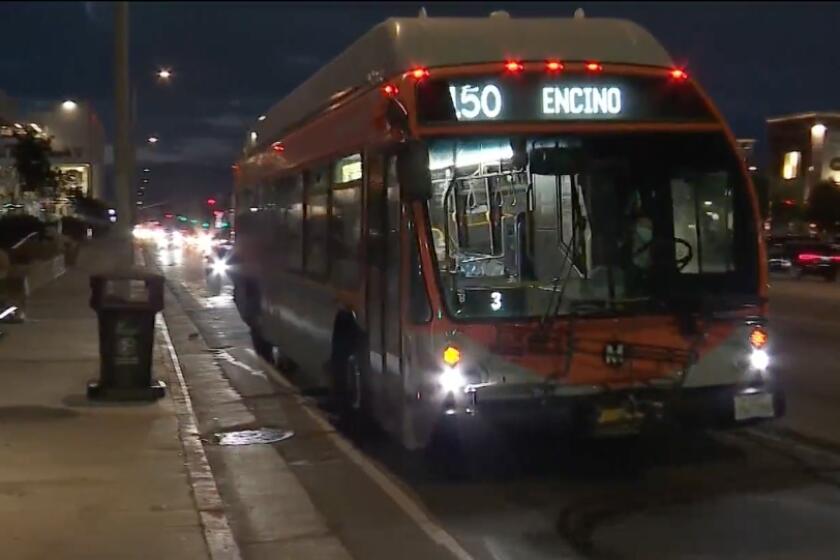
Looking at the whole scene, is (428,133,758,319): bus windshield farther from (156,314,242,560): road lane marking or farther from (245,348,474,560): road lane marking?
(156,314,242,560): road lane marking

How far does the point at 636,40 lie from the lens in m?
9.70

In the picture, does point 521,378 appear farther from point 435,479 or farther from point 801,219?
point 801,219

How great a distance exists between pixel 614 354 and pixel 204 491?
3.19 meters

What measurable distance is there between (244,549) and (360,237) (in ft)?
11.4

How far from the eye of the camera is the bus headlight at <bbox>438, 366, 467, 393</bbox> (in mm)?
8648

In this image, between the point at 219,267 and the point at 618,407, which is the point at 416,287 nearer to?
the point at 618,407

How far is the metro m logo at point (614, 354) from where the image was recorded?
353 inches

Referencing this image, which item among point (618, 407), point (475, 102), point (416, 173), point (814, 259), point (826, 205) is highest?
point (826, 205)

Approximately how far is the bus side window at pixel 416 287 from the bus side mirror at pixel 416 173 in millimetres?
342

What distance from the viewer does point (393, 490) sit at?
30.9 ft

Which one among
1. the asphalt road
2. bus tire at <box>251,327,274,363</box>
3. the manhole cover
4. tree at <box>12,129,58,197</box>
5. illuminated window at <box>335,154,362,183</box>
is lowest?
the asphalt road

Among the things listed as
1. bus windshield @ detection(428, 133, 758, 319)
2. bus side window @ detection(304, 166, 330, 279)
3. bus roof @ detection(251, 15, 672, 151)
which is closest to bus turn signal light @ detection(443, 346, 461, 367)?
bus windshield @ detection(428, 133, 758, 319)

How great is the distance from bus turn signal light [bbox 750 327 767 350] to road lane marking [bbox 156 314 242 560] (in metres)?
4.00

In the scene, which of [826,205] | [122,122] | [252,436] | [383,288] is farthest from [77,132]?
[383,288]
